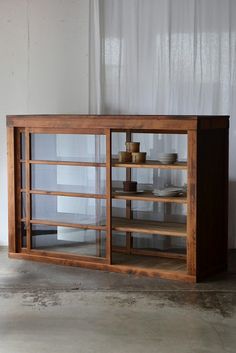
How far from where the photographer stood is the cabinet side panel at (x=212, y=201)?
6.02 metres

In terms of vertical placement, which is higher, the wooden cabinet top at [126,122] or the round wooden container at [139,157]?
the wooden cabinet top at [126,122]

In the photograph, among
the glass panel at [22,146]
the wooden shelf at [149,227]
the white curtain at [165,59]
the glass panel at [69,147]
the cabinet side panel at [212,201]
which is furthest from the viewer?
the white curtain at [165,59]

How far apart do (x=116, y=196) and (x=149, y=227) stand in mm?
411

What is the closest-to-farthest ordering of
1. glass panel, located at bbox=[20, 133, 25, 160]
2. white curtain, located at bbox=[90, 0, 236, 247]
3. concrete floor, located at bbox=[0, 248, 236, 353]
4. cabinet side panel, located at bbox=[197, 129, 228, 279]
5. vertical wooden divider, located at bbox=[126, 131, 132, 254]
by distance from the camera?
1. concrete floor, located at bbox=[0, 248, 236, 353]
2. cabinet side panel, located at bbox=[197, 129, 228, 279]
3. vertical wooden divider, located at bbox=[126, 131, 132, 254]
4. glass panel, located at bbox=[20, 133, 25, 160]
5. white curtain, located at bbox=[90, 0, 236, 247]

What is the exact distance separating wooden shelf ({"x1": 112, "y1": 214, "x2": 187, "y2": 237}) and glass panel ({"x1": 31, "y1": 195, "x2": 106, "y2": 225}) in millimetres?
183

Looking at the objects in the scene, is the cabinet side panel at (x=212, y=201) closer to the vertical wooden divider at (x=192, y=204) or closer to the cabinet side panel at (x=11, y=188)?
the vertical wooden divider at (x=192, y=204)

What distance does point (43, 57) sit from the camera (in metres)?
7.45

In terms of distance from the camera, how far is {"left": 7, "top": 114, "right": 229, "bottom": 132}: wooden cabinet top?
5.90m

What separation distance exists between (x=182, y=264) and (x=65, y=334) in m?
1.93

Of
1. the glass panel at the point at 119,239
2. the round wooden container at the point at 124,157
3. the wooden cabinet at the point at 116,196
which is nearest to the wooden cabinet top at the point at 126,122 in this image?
the wooden cabinet at the point at 116,196

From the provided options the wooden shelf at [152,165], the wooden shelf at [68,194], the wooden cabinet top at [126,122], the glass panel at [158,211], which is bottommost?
the glass panel at [158,211]

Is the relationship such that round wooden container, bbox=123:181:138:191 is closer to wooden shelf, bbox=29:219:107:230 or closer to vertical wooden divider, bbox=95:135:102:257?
vertical wooden divider, bbox=95:135:102:257

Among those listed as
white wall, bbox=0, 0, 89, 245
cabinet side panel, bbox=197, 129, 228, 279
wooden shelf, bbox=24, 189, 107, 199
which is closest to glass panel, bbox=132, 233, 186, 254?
cabinet side panel, bbox=197, 129, 228, 279

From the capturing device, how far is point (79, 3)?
730 cm
